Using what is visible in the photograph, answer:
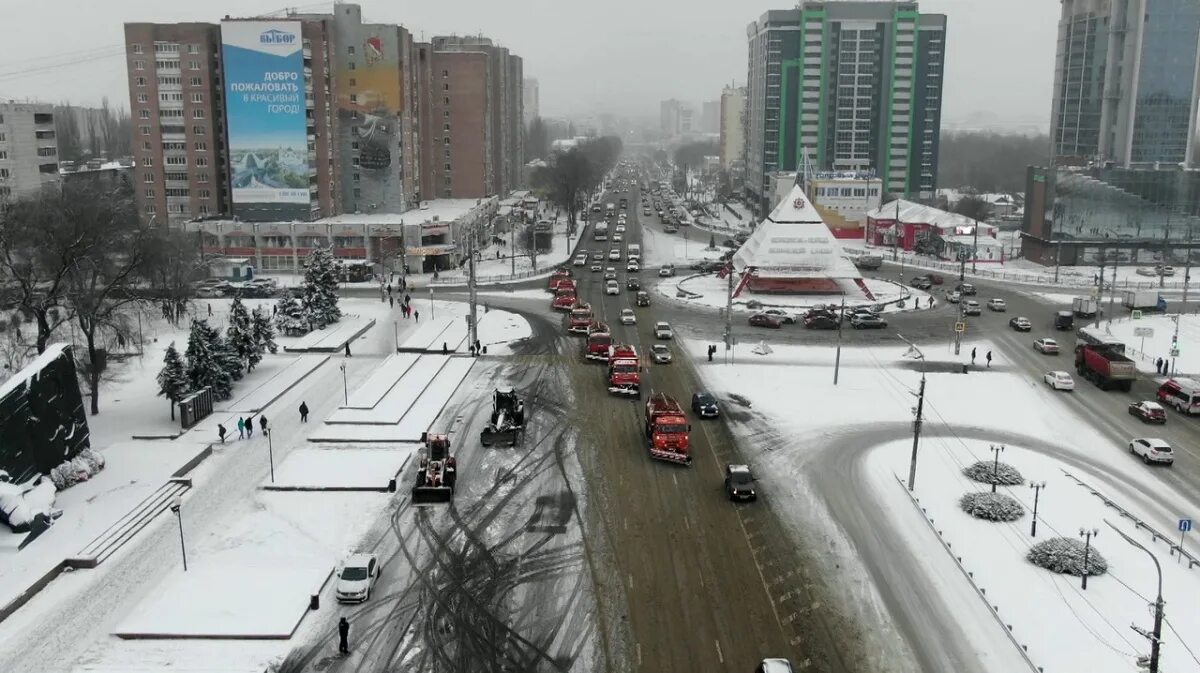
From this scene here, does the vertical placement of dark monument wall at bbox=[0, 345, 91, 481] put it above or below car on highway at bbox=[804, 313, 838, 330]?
above

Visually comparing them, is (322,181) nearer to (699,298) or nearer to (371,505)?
(699,298)

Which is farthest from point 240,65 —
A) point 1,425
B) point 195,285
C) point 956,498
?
point 956,498

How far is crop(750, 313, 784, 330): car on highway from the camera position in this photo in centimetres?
6072

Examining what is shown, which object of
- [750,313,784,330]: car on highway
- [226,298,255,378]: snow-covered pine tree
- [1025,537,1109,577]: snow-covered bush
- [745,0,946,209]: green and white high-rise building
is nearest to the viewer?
[1025,537,1109,577]: snow-covered bush

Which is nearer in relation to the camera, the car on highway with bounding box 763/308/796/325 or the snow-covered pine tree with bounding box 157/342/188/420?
the snow-covered pine tree with bounding box 157/342/188/420

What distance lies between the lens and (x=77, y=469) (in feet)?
105

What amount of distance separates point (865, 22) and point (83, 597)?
132m

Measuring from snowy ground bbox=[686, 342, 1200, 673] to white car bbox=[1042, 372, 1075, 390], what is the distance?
0.53 m

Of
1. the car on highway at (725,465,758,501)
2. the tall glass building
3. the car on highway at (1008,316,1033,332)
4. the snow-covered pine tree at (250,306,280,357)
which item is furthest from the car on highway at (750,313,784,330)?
the tall glass building

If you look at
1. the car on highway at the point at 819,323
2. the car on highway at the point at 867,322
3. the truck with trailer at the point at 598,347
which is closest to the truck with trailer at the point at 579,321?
the truck with trailer at the point at 598,347

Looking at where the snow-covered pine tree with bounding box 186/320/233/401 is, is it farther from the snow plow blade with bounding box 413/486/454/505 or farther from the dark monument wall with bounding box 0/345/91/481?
the snow plow blade with bounding box 413/486/454/505

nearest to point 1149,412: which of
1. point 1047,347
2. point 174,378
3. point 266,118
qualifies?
point 1047,347

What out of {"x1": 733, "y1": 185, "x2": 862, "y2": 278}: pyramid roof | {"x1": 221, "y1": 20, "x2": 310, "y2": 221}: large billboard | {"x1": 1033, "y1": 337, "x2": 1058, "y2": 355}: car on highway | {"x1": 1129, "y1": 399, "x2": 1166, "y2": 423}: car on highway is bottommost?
{"x1": 1129, "y1": 399, "x2": 1166, "y2": 423}: car on highway

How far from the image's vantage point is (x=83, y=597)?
24.7 meters
